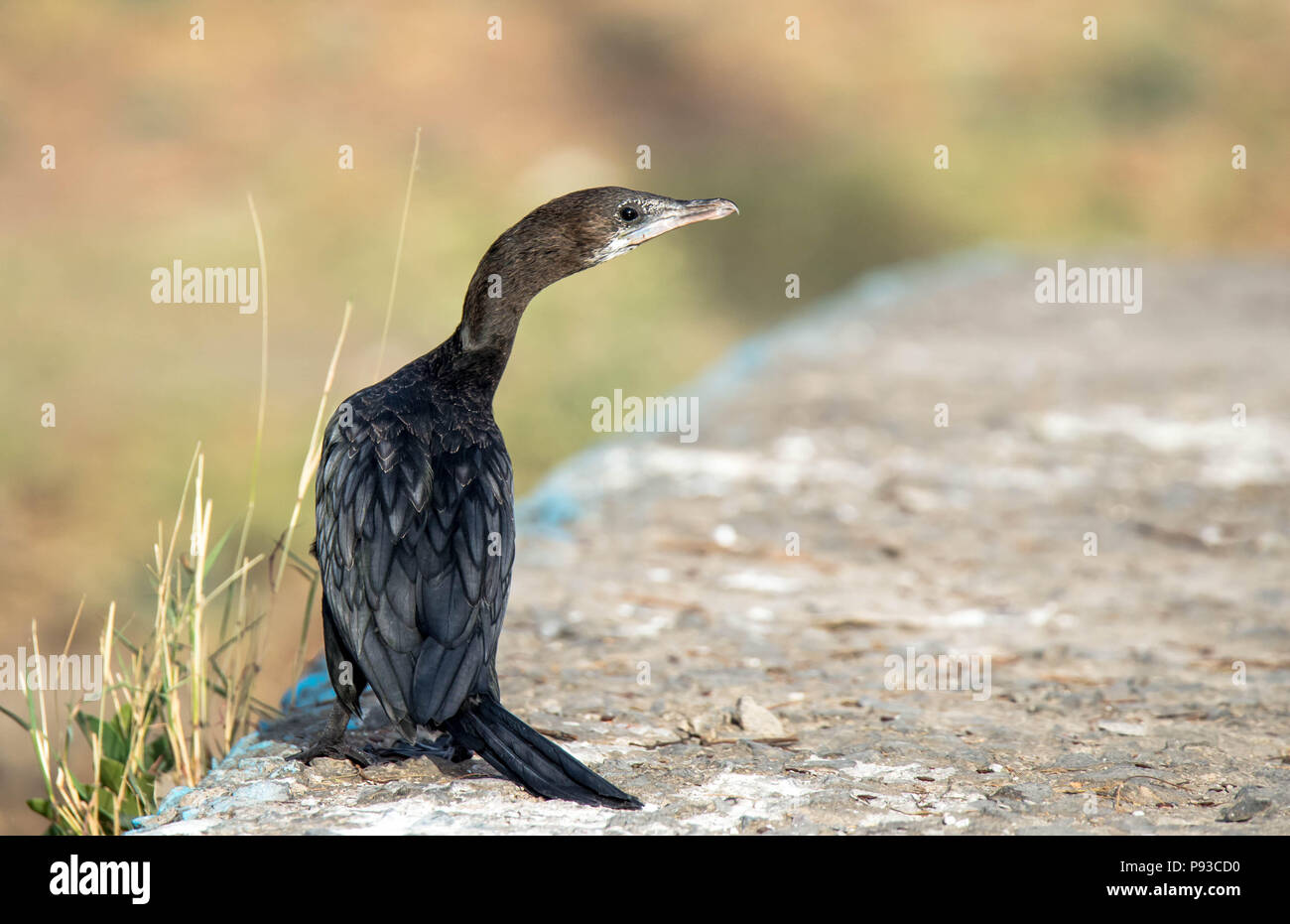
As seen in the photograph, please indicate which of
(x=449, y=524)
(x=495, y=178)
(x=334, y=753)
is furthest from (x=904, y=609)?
→ (x=495, y=178)

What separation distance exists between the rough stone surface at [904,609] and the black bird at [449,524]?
0.14 metres

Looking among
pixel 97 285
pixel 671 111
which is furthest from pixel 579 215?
pixel 671 111

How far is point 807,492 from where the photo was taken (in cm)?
529

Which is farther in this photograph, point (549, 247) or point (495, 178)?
point (495, 178)

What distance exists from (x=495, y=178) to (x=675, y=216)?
14.2 metres

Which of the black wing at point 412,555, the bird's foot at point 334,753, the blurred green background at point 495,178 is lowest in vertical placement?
the bird's foot at point 334,753

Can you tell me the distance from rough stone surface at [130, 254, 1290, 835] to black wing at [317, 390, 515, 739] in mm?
223

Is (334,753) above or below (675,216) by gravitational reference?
below

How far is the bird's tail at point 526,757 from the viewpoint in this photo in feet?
7.97

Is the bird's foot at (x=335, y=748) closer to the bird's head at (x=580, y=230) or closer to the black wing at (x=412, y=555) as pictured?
the black wing at (x=412, y=555)

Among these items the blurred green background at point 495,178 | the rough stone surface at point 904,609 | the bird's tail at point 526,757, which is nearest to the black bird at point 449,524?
the bird's tail at point 526,757

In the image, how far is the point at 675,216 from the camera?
3.21 metres

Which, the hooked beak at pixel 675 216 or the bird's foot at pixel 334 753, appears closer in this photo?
the bird's foot at pixel 334 753

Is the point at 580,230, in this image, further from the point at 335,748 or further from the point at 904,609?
the point at 904,609
